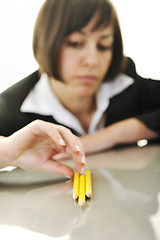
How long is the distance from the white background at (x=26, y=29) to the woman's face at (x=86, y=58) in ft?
0.22

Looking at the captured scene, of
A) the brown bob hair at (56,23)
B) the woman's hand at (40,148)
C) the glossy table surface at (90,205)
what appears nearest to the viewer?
the glossy table surface at (90,205)

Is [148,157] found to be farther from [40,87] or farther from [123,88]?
[40,87]

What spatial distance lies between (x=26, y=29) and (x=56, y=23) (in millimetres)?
79

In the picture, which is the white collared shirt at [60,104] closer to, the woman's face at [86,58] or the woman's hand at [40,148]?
the woman's face at [86,58]

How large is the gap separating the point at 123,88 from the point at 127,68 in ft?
0.19

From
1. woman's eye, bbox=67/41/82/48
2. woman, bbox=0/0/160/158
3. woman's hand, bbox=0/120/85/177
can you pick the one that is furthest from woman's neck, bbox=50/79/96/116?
woman's hand, bbox=0/120/85/177

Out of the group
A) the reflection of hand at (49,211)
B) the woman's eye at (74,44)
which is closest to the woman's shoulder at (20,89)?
the woman's eye at (74,44)

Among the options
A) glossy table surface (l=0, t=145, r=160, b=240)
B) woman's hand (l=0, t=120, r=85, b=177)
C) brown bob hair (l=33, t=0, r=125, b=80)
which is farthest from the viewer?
brown bob hair (l=33, t=0, r=125, b=80)

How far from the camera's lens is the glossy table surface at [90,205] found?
410 millimetres

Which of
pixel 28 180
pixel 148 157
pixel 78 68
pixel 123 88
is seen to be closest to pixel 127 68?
pixel 123 88

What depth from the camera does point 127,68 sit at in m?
0.85

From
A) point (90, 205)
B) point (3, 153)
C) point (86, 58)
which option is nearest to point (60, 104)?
point (86, 58)

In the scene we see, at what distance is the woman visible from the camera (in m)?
0.74

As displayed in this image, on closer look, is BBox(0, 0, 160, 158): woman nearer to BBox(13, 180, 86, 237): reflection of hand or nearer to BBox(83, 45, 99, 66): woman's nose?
BBox(83, 45, 99, 66): woman's nose
